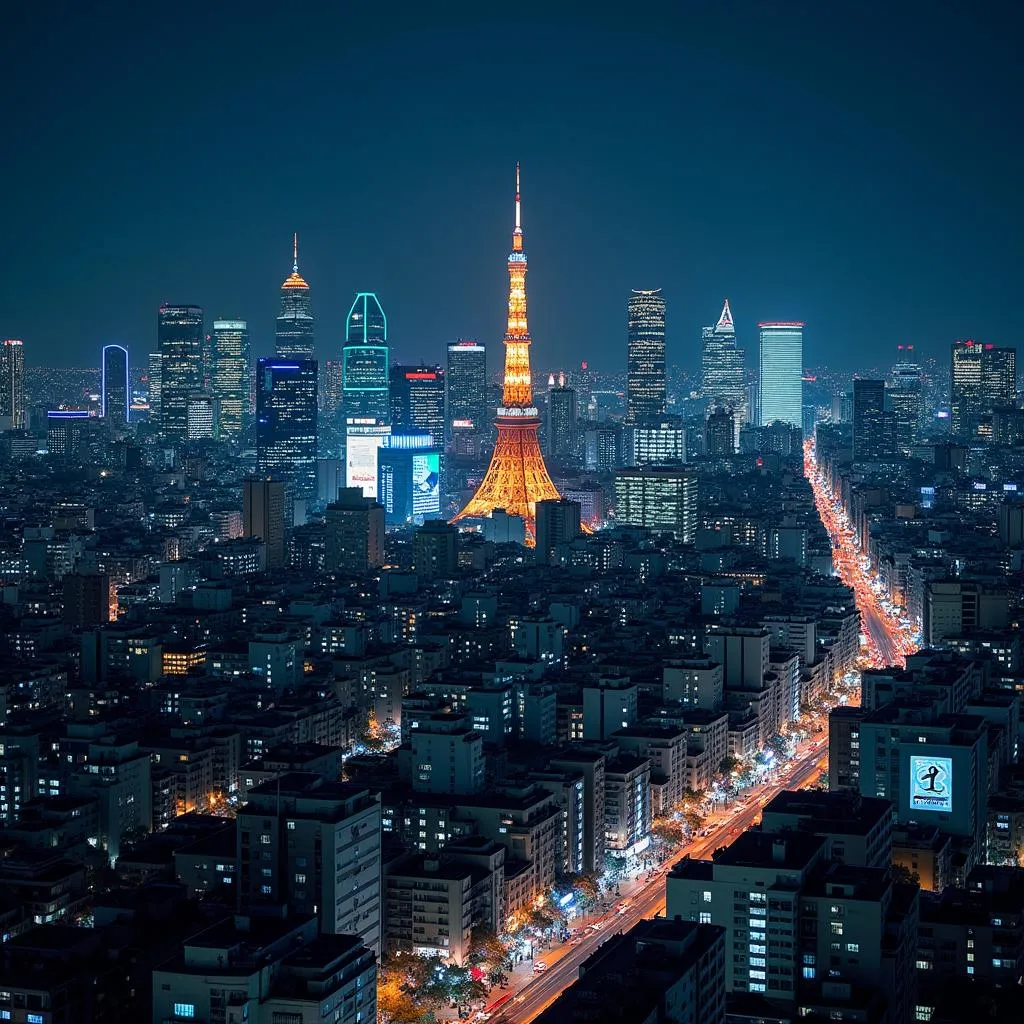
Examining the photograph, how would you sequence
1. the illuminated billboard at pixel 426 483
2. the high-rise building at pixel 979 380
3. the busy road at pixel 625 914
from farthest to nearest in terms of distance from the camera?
the high-rise building at pixel 979 380 < the illuminated billboard at pixel 426 483 < the busy road at pixel 625 914

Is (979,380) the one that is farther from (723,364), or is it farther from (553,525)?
(553,525)

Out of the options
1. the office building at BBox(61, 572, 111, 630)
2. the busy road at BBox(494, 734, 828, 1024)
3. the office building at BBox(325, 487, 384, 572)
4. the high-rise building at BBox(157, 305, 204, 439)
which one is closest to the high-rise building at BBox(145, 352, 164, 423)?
the high-rise building at BBox(157, 305, 204, 439)

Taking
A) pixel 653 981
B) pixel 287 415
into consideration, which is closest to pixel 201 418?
pixel 287 415

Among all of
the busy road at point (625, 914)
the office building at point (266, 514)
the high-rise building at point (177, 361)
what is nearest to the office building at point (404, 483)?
the office building at point (266, 514)

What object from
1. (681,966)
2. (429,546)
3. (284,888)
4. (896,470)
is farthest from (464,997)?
(896,470)

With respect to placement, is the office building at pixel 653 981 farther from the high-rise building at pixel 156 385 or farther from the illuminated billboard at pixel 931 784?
the high-rise building at pixel 156 385

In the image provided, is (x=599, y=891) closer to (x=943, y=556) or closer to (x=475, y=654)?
(x=475, y=654)

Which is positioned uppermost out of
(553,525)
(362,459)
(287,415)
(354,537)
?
(287,415)
